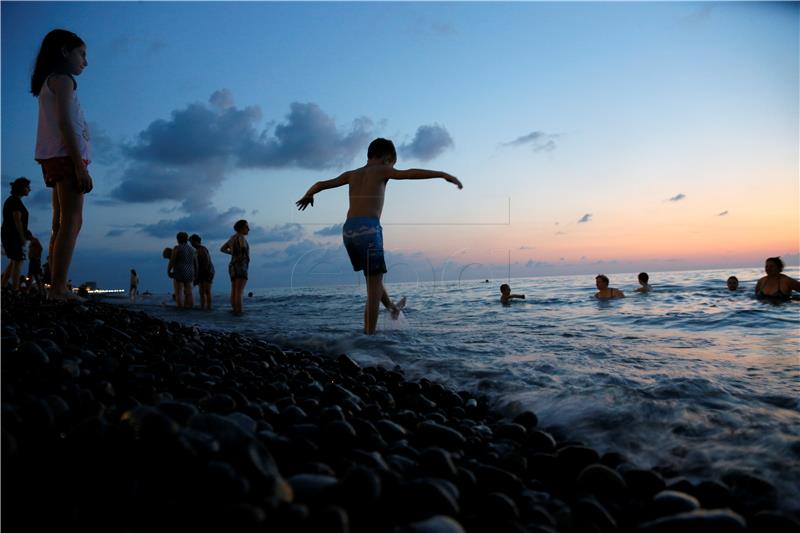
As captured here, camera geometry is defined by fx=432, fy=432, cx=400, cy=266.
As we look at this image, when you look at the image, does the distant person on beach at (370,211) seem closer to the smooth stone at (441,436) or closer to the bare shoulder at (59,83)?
the bare shoulder at (59,83)

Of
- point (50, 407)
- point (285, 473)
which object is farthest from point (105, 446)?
point (285, 473)

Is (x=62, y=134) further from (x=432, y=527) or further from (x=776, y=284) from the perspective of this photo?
(x=776, y=284)

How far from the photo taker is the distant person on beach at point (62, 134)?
15.0 feet

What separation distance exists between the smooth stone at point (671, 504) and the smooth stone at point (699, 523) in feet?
0.61

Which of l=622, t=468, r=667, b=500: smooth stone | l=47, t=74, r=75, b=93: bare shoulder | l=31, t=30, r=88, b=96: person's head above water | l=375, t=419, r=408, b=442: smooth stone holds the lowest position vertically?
l=622, t=468, r=667, b=500: smooth stone

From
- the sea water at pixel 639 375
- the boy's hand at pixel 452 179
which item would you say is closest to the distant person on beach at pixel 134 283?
the sea water at pixel 639 375

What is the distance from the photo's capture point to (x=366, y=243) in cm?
615

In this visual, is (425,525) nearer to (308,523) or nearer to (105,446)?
(308,523)

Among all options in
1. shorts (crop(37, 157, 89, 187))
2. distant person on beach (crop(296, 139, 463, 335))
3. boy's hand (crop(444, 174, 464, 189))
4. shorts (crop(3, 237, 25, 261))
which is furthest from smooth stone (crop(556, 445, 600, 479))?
shorts (crop(3, 237, 25, 261))

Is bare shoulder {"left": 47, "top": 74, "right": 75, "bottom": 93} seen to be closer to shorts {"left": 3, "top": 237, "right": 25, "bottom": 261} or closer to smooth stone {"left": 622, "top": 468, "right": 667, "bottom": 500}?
smooth stone {"left": 622, "top": 468, "right": 667, "bottom": 500}

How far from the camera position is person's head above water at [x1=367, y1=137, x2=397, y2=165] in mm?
6258

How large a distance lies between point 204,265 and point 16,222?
15.9 ft

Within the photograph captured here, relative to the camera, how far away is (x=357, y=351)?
5.79m

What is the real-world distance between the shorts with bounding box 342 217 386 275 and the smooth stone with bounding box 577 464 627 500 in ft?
14.3
